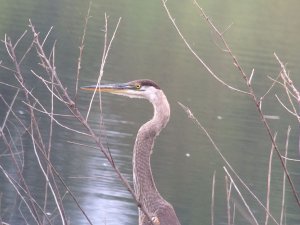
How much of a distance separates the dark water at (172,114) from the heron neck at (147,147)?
1.15 feet

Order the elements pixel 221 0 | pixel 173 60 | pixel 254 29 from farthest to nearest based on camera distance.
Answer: pixel 221 0
pixel 254 29
pixel 173 60

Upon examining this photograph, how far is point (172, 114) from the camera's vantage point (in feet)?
43.7

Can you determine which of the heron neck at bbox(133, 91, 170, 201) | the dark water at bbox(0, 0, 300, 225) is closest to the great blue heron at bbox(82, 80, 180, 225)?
the heron neck at bbox(133, 91, 170, 201)

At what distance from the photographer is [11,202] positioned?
7.10 metres

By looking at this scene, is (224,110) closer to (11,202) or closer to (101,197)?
(101,197)

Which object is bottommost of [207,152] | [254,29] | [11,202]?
[254,29]

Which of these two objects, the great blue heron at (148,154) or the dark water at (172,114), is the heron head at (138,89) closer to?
the great blue heron at (148,154)

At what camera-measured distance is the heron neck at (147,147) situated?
3.42 meters

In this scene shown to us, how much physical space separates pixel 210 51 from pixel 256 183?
37.0ft

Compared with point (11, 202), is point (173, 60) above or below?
below

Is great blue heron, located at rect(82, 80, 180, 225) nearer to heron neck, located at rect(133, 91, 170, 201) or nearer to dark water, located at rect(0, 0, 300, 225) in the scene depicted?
heron neck, located at rect(133, 91, 170, 201)

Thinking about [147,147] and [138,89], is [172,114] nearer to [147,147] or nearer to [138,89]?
[138,89]

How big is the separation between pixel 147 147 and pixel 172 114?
9.76 meters

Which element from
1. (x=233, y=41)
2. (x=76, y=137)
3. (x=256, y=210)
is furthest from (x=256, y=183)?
(x=233, y=41)
